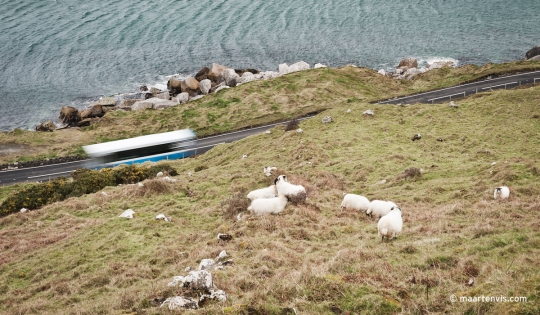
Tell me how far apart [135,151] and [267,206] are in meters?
36.4

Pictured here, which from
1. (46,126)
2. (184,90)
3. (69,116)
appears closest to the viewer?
(46,126)

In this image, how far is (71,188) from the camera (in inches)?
1431

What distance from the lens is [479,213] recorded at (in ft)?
65.8

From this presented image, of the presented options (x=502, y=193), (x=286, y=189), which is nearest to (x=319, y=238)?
(x=286, y=189)

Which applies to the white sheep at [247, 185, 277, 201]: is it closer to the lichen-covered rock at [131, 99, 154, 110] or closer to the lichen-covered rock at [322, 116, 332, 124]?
the lichen-covered rock at [322, 116, 332, 124]

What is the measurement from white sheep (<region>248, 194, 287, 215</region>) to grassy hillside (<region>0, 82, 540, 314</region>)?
543 mm

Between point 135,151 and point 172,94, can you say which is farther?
point 172,94

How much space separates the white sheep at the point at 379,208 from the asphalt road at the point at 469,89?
48.6 meters

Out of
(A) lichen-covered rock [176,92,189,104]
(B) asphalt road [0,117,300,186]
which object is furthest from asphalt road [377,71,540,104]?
(A) lichen-covered rock [176,92,189,104]

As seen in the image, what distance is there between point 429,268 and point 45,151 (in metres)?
60.5

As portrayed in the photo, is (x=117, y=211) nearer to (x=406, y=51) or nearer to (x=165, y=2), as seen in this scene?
(x=406, y=51)

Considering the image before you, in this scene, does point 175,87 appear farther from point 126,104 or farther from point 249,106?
point 249,106

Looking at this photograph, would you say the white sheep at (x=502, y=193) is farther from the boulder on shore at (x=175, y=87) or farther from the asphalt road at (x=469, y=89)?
the boulder on shore at (x=175, y=87)

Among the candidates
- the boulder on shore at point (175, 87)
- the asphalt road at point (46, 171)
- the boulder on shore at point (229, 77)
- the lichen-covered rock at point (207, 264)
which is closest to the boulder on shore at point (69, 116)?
the boulder on shore at point (175, 87)
